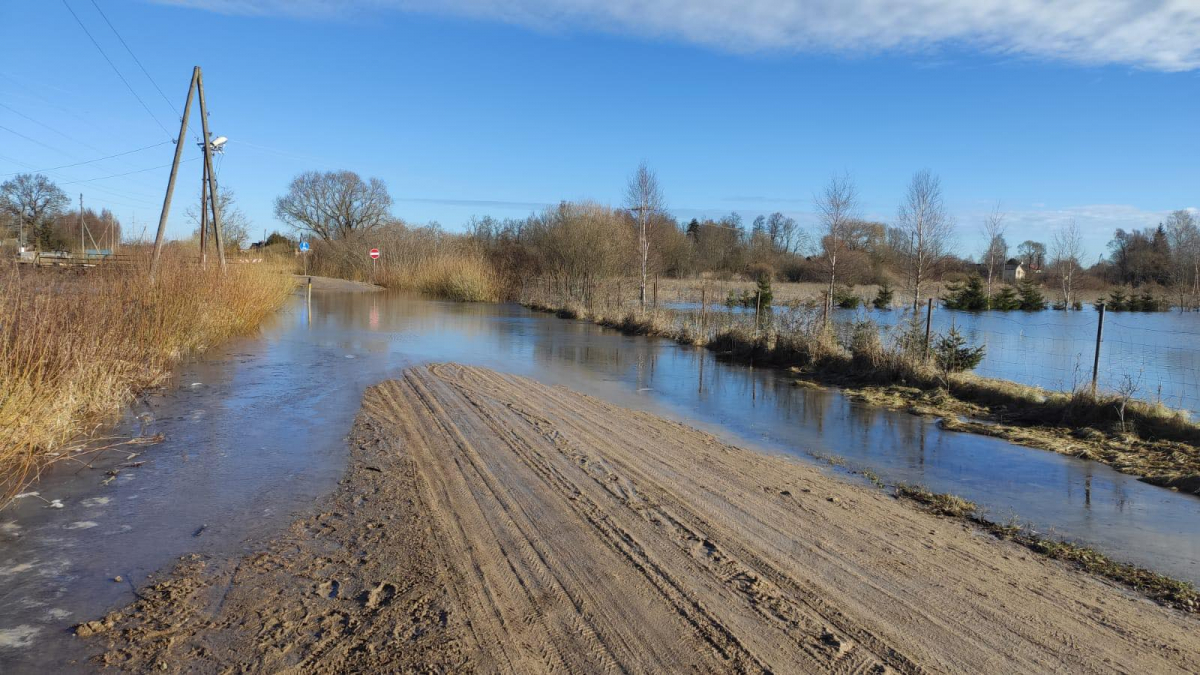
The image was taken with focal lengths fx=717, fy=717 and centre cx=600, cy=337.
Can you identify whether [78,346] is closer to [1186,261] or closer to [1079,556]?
[1079,556]

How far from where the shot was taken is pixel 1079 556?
532cm

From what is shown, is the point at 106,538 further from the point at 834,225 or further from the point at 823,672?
the point at 834,225

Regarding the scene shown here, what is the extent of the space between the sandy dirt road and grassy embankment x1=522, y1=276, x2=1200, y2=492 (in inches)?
178

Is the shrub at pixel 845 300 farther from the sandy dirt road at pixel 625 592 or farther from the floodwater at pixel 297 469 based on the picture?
the sandy dirt road at pixel 625 592

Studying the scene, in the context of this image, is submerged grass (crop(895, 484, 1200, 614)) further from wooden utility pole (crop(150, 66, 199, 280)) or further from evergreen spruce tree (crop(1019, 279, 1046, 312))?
evergreen spruce tree (crop(1019, 279, 1046, 312))

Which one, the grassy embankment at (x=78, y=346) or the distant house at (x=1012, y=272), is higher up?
the distant house at (x=1012, y=272)

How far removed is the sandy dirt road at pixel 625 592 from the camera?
3494 millimetres

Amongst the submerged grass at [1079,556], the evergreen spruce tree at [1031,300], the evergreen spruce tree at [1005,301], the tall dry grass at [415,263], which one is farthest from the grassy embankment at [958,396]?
the evergreen spruce tree at [1031,300]

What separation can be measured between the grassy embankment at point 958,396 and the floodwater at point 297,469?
628mm

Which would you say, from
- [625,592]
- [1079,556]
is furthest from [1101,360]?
[625,592]

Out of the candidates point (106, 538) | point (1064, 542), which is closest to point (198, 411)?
point (106, 538)

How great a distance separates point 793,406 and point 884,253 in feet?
162

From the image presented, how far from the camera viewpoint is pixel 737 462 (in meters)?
7.70

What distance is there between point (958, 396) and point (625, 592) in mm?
10696
